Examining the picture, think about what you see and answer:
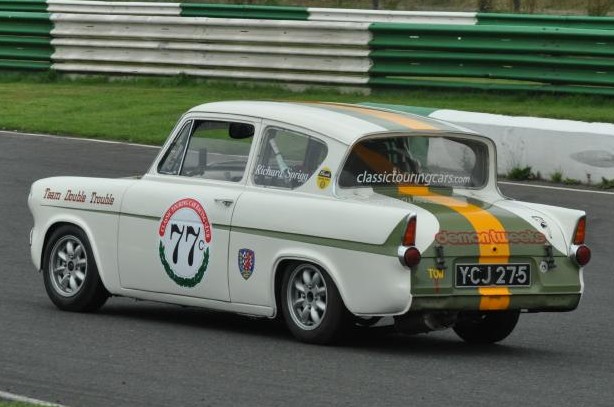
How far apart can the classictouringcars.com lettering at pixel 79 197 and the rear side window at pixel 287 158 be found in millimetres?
1138

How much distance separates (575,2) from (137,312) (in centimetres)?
2706

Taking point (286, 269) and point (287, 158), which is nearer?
point (286, 269)

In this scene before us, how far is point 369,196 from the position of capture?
29.7 feet

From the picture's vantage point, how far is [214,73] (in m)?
23.8

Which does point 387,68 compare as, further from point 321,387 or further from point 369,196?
point 321,387

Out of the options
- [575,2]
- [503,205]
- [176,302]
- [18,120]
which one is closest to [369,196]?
[503,205]

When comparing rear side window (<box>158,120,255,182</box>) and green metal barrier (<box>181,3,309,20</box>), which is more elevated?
green metal barrier (<box>181,3,309,20</box>)

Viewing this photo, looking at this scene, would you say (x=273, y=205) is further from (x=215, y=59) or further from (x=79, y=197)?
(x=215, y=59)

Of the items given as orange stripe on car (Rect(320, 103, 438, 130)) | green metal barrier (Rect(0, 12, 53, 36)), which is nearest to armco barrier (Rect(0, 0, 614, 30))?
green metal barrier (Rect(0, 12, 53, 36))

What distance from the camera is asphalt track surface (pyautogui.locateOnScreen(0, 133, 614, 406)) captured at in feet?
24.5

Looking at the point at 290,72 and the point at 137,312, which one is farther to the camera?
the point at 290,72

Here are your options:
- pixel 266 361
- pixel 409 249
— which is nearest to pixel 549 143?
pixel 409 249

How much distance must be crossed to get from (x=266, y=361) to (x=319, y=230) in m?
0.86

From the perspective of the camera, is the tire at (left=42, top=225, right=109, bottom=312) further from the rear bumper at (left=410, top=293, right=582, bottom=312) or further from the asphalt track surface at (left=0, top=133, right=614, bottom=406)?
the rear bumper at (left=410, top=293, right=582, bottom=312)
